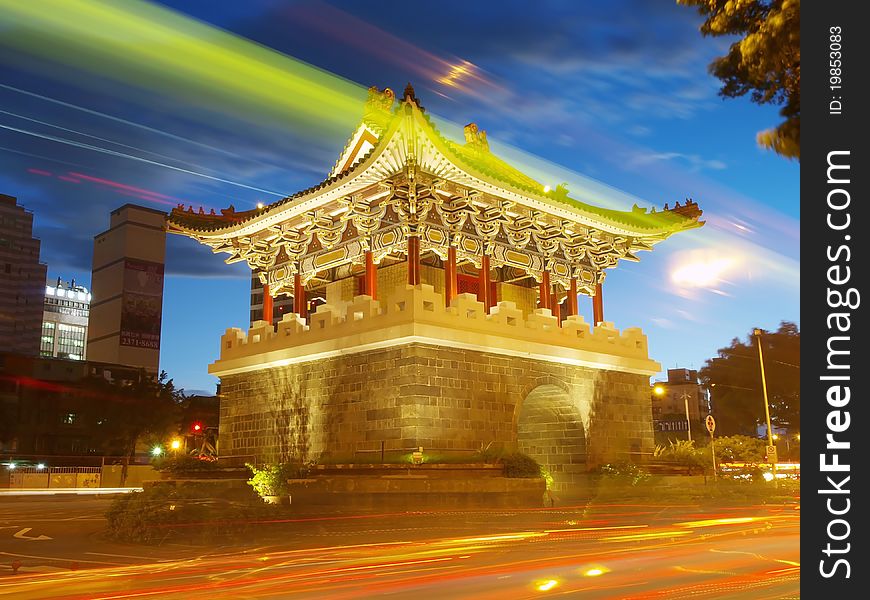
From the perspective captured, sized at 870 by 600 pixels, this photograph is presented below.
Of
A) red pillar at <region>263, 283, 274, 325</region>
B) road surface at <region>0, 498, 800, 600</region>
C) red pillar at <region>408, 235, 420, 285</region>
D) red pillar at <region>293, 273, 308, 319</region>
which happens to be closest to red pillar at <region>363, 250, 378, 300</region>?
red pillar at <region>408, 235, 420, 285</region>

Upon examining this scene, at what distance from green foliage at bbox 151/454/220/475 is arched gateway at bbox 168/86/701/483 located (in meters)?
1.71

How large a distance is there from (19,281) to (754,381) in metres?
93.0

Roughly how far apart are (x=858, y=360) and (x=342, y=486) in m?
13.6

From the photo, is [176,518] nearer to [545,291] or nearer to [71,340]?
[545,291]

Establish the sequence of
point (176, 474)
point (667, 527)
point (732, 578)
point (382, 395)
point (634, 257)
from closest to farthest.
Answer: point (732, 578) → point (667, 527) → point (382, 395) → point (176, 474) → point (634, 257)

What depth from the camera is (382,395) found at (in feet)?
69.1

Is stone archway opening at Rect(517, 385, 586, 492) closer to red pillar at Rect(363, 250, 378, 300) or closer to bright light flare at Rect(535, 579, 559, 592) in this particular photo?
red pillar at Rect(363, 250, 378, 300)

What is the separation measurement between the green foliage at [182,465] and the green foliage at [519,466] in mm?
9309

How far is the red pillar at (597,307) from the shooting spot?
2742 cm

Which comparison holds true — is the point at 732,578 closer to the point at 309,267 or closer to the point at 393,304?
the point at 393,304

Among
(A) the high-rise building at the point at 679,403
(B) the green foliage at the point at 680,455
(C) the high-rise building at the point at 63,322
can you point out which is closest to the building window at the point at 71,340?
(C) the high-rise building at the point at 63,322

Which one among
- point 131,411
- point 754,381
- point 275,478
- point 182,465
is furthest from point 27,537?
point 754,381

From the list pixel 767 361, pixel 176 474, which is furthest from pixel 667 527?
pixel 767 361

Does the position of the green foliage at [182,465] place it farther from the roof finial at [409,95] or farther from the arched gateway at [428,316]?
the roof finial at [409,95]
